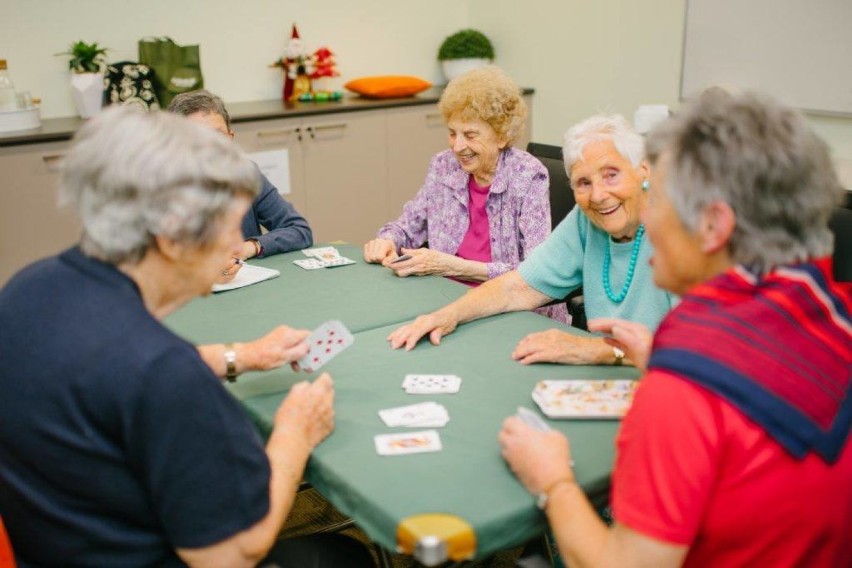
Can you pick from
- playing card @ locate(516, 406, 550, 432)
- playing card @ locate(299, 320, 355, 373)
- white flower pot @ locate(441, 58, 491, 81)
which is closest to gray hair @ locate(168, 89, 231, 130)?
playing card @ locate(299, 320, 355, 373)

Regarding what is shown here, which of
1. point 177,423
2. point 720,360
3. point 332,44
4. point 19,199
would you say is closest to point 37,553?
point 177,423

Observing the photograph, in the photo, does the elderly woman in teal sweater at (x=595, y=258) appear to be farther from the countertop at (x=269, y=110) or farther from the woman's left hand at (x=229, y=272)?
the countertop at (x=269, y=110)

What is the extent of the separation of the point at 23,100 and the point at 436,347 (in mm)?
2915

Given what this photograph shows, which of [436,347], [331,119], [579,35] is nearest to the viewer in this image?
[436,347]

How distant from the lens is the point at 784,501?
109 centimetres

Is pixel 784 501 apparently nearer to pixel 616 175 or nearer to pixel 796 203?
pixel 796 203

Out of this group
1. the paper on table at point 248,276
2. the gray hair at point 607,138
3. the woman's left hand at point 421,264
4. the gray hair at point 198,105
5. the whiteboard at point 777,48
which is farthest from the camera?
the whiteboard at point 777,48

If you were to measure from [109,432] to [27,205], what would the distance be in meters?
2.87

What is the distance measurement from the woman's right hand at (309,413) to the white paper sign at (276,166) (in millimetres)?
2905

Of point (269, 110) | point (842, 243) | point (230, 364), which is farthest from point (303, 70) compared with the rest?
point (842, 243)

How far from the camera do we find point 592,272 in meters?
2.16

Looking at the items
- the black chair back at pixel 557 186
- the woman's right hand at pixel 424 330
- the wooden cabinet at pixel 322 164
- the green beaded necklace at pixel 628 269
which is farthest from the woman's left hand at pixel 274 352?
the wooden cabinet at pixel 322 164

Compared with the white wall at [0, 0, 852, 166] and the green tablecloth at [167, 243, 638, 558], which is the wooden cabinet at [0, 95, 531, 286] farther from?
the green tablecloth at [167, 243, 638, 558]

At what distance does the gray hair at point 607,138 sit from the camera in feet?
6.61
